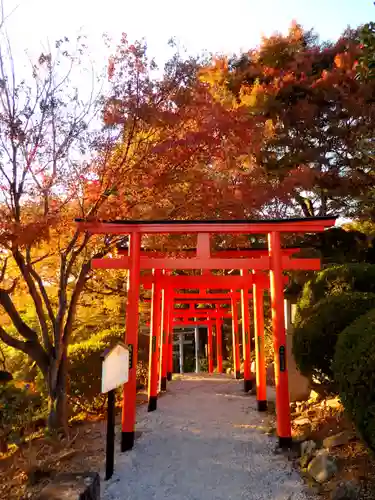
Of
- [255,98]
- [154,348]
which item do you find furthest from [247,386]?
[255,98]

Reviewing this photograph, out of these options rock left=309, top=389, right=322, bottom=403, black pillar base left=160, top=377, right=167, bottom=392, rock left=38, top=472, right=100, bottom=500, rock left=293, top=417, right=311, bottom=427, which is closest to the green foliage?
rock left=38, top=472, right=100, bottom=500

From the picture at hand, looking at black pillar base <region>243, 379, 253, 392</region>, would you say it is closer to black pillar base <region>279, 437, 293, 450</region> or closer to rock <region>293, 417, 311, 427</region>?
rock <region>293, 417, 311, 427</region>

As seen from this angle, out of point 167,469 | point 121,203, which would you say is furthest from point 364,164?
point 167,469

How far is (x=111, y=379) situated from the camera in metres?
5.33

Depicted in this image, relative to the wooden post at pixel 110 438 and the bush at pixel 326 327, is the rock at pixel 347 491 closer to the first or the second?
the bush at pixel 326 327

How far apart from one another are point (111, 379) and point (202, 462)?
198cm

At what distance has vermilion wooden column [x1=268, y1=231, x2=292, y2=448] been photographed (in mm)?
6613

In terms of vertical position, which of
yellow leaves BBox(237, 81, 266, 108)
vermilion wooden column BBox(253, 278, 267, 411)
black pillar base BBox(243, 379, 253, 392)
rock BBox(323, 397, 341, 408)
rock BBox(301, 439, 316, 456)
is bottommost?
rock BBox(301, 439, 316, 456)

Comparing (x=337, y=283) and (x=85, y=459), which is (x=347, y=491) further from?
(x=337, y=283)

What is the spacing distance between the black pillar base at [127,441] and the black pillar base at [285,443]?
2327 millimetres

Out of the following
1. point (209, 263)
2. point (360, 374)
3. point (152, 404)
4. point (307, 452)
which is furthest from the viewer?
point (152, 404)

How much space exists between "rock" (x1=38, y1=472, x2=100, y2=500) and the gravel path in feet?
2.56

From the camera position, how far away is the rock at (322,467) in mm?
5141

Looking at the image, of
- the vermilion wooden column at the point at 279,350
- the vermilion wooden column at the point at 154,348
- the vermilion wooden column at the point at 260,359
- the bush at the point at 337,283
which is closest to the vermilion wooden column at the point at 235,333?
the vermilion wooden column at the point at 260,359
